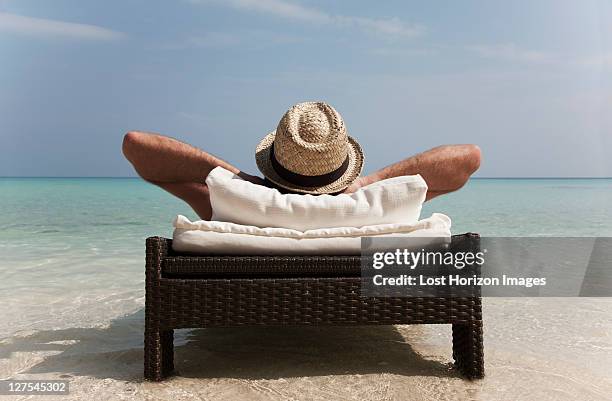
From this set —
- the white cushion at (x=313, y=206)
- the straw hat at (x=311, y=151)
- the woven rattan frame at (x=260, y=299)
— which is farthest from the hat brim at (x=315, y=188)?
the woven rattan frame at (x=260, y=299)

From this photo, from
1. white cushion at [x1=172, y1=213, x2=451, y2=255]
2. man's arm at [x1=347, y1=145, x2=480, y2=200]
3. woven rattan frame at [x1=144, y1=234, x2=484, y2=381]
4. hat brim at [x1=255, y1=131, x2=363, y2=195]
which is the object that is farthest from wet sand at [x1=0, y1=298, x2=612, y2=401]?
man's arm at [x1=347, y1=145, x2=480, y2=200]

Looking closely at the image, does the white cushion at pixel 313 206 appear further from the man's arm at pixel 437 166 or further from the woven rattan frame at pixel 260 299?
the man's arm at pixel 437 166

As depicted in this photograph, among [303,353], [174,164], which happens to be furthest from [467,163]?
[174,164]

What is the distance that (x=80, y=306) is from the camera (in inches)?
155

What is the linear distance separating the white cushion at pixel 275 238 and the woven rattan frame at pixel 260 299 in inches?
1.7

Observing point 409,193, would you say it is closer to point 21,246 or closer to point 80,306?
point 80,306

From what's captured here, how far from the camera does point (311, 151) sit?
2.83 m

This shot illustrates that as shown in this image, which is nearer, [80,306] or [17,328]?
[17,328]

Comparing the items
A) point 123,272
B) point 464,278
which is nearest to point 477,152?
point 464,278

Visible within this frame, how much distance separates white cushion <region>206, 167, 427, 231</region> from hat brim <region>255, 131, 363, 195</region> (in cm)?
52

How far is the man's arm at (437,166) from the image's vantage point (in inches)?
132

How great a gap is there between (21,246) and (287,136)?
6084mm

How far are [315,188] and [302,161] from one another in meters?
0.17

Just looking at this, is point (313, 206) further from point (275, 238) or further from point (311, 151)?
point (311, 151)
